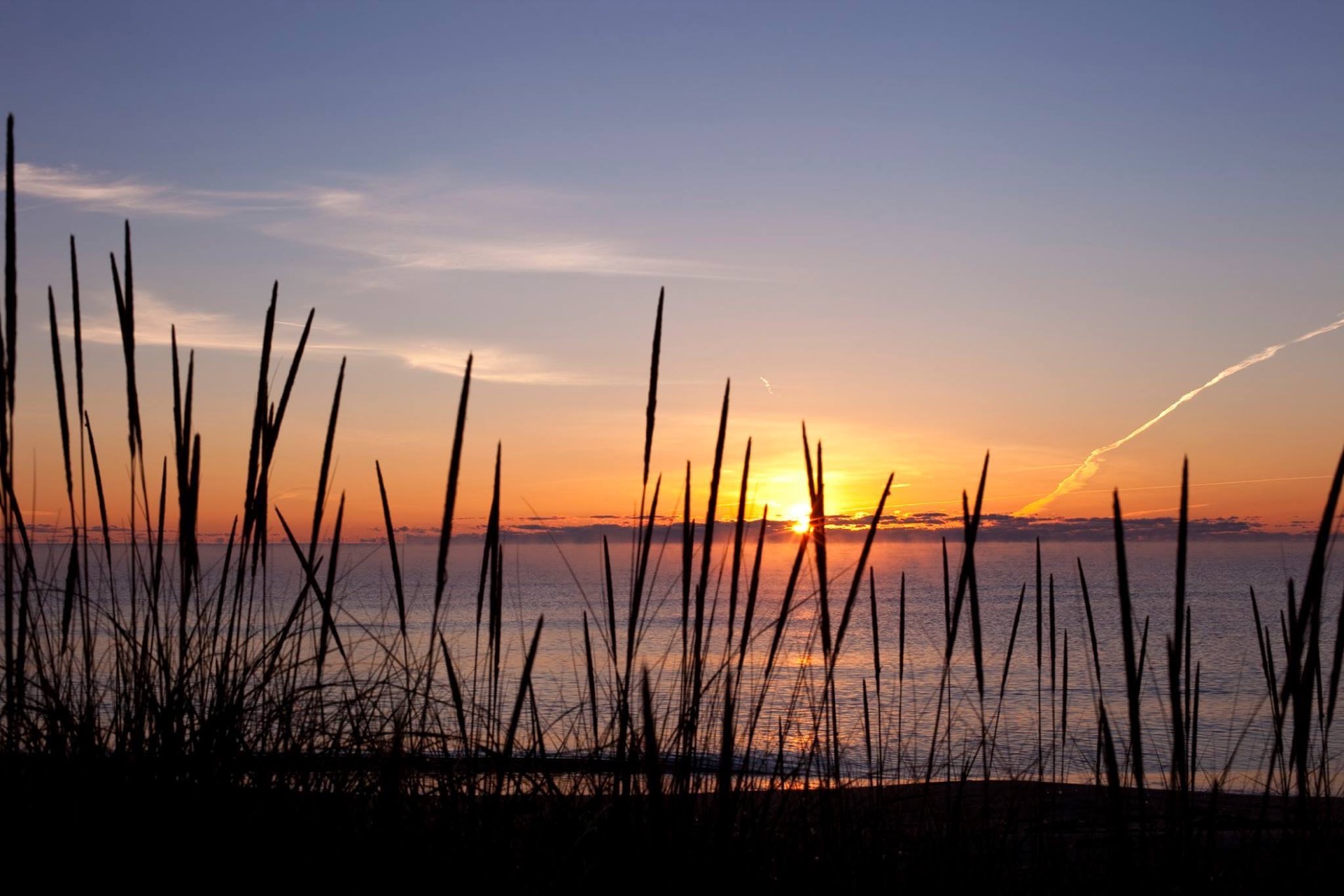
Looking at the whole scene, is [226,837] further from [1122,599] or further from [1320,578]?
[1320,578]

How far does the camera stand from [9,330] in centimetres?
279

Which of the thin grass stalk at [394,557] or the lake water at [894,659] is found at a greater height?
the thin grass stalk at [394,557]

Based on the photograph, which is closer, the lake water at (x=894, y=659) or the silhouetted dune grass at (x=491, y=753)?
the silhouetted dune grass at (x=491, y=753)

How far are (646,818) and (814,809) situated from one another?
3.51 feet

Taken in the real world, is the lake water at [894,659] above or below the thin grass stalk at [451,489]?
below

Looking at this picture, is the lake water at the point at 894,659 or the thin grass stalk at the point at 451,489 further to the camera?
the lake water at the point at 894,659

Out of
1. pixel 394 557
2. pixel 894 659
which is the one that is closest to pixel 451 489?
pixel 394 557

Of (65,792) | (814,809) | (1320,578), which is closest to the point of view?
(1320,578)

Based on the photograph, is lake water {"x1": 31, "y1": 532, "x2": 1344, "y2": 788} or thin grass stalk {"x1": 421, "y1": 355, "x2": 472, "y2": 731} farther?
lake water {"x1": 31, "y1": 532, "x2": 1344, "y2": 788}

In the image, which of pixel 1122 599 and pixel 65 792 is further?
pixel 65 792

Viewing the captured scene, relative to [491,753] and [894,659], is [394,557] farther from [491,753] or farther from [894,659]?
[894,659]

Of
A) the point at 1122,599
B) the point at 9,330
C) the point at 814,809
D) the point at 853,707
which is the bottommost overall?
the point at 853,707

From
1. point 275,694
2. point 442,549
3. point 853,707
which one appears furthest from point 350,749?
point 853,707

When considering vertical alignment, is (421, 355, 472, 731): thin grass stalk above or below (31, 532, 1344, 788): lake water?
above
